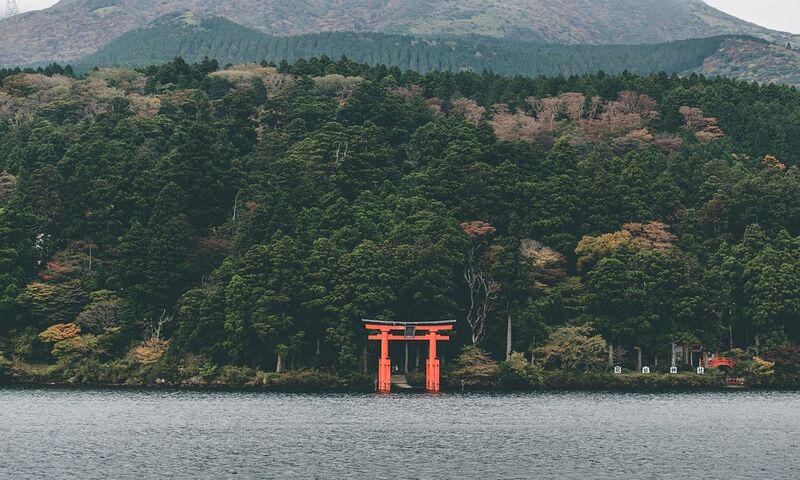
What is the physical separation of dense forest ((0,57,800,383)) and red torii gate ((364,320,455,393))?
5.51 feet

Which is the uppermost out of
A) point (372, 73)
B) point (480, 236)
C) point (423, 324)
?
point (372, 73)

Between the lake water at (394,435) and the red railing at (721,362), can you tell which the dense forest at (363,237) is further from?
the lake water at (394,435)

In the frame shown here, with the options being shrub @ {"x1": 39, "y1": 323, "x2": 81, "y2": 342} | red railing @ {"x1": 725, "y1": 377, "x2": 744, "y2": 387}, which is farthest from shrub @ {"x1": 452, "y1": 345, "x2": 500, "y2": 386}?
shrub @ {"x1": 39, "y1": 323, "x2": 81, "y2": 342}

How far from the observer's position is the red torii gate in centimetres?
7788

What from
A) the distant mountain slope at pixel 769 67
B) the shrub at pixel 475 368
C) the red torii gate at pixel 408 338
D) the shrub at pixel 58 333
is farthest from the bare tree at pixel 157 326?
the distant mountain slope at pixel 769 67

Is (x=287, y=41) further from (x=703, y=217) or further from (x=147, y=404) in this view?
(x=147, y=404)

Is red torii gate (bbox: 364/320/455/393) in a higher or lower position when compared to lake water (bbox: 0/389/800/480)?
higher

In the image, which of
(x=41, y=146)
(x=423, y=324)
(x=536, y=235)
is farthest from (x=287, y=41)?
(x=423, y=324)

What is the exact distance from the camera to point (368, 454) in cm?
5059

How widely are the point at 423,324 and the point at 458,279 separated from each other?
6.61 meters

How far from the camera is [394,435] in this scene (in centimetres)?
5600

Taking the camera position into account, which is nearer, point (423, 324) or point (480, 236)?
point (423, 324)

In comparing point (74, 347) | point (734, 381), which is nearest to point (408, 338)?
point (74, 347)

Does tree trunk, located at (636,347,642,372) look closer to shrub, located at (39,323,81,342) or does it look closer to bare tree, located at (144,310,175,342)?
bare tree, located at (144,310,175,342)
